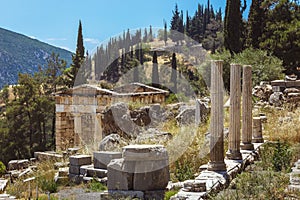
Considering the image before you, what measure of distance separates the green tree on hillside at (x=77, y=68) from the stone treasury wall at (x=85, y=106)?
15.0 m

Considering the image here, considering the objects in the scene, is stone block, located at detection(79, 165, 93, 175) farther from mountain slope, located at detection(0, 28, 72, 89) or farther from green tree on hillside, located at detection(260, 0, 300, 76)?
mountain slope, located at detection(0, 28, 72, 89)

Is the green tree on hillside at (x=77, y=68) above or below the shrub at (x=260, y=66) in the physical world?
above

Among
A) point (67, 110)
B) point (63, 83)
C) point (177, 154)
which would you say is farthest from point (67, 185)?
point (63, 83)

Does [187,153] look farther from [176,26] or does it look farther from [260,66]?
[176,26]

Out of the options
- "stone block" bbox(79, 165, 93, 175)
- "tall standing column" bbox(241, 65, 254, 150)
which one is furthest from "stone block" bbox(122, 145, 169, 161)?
"stone block" bbox(79, 165, 93, 175)

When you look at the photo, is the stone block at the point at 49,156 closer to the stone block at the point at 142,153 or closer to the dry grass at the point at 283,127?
the stone block at the point at 142,153

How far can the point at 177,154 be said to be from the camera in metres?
10.6

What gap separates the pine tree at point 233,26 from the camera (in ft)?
93.8

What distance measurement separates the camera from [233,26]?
28656 mm

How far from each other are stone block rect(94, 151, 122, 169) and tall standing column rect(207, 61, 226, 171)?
3164 mm

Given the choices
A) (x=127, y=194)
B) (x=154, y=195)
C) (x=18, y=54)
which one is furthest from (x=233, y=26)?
(x=18, y=54)

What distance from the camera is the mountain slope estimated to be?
335 feet

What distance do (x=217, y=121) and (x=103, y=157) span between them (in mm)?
3783

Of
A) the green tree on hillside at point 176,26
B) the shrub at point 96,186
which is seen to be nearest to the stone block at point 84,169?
the shrub at point 96,186
